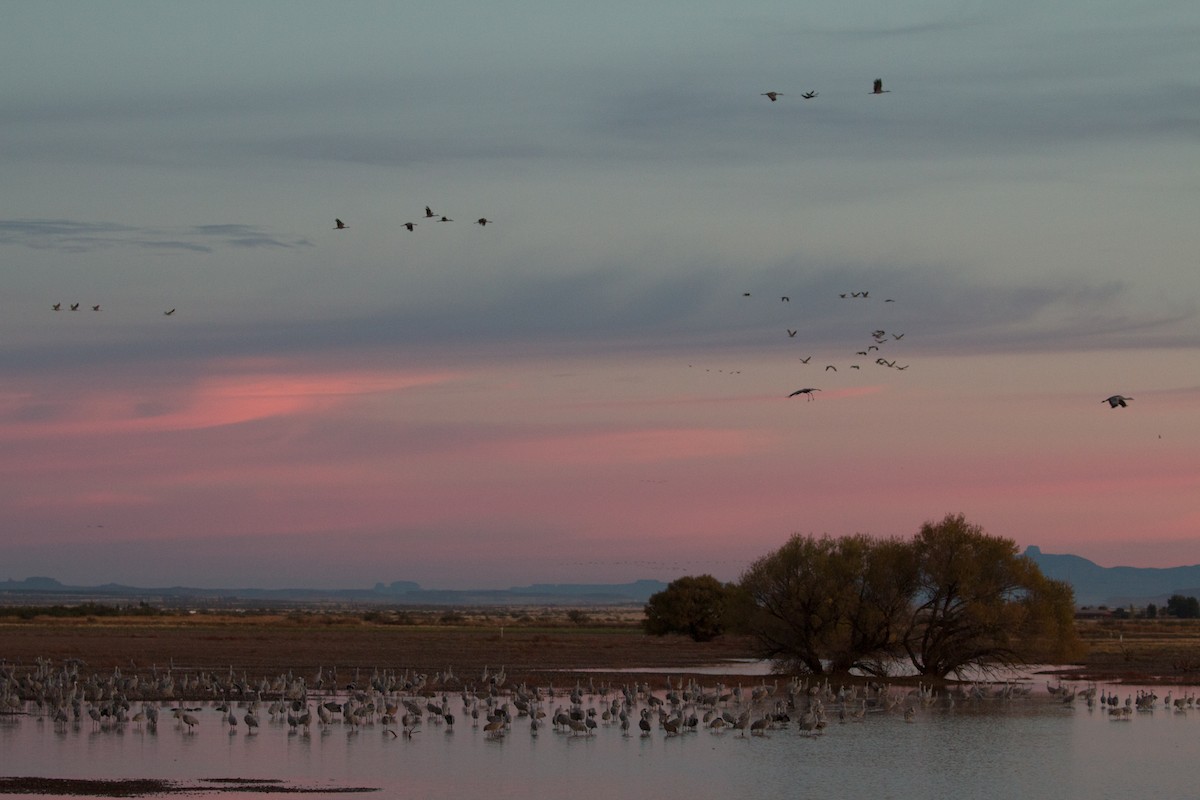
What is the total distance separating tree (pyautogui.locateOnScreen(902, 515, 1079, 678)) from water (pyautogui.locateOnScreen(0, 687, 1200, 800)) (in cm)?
1154

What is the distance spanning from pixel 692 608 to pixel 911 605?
3772 cm

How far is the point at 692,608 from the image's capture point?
91.0 meters

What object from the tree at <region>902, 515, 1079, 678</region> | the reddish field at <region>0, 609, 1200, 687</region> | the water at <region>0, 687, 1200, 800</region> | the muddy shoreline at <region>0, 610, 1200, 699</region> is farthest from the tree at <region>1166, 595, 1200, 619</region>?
the water at <region>0, 687, 1200, 800</region>

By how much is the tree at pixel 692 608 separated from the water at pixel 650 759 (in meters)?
50.9

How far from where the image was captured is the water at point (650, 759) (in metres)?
28.2

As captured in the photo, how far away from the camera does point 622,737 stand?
35.6 m

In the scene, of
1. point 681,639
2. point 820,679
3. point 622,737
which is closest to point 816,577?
point 820,679

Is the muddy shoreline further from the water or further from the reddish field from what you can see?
the water

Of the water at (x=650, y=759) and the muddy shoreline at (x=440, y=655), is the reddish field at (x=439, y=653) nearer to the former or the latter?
the muddy shoreline at (x=440, y=655)

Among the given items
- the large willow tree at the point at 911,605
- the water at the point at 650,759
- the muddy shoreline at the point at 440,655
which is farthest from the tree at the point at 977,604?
the water at the point at 650,759

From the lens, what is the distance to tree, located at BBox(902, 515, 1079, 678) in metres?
51.6

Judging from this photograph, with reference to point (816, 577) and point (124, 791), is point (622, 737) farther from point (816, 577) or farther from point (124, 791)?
point (816, 577)

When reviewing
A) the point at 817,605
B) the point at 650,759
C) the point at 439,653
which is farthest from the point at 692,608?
the point at 650,759

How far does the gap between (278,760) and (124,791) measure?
5.11 m
